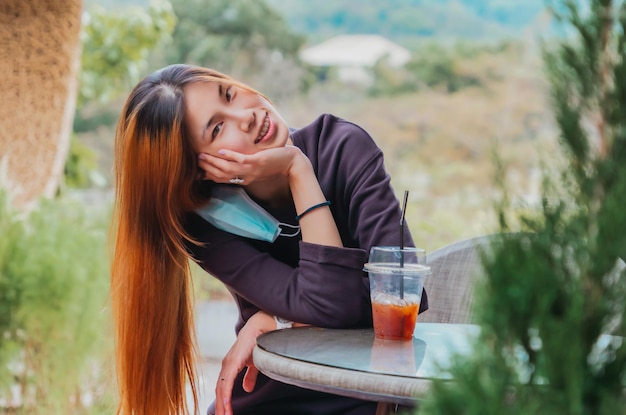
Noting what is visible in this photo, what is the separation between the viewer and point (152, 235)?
1.84 meters

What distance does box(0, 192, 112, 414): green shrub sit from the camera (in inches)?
119

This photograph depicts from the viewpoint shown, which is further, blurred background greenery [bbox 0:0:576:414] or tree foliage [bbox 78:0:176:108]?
blurred background greenery [bbox 0:0:576:414]

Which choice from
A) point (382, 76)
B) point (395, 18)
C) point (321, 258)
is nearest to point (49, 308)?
point (321, 258)

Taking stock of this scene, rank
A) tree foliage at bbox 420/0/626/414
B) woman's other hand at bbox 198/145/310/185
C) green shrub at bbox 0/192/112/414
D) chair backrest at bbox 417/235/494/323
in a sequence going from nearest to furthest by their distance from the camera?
1. tree foliage at bbox 420/0/626/414
2. woman's other hand at bbox 198/145/310/185
3. chair backrest at bbox 417/235/494/323
4. green shrub at bbox 0/192/112/414

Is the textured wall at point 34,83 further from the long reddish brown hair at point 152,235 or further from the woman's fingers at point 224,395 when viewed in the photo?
the woman's fingers at point 224,395

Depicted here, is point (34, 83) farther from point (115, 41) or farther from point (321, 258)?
point (115, 41)

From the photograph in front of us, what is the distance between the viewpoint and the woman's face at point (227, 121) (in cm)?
179

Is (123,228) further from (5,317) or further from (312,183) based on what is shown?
(5,317)

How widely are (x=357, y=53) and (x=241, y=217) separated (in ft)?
41.1

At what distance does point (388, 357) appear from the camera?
4.52ft

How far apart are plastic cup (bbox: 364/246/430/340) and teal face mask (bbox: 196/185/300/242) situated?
35cm

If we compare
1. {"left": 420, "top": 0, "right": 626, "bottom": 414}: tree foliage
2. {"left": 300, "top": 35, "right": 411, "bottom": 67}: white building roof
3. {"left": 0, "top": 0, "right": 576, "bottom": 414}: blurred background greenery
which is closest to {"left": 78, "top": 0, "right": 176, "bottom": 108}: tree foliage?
{"left": 0, "top": 0, "right": 576, "bottom": 414}: blurred background greenery

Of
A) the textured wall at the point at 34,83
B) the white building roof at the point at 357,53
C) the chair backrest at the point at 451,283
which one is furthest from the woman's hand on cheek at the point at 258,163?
the white building roof at the point at 357,53

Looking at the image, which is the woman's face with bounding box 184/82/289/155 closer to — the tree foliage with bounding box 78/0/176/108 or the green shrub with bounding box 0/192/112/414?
the green shrub with bounding box 0/192/112/414
